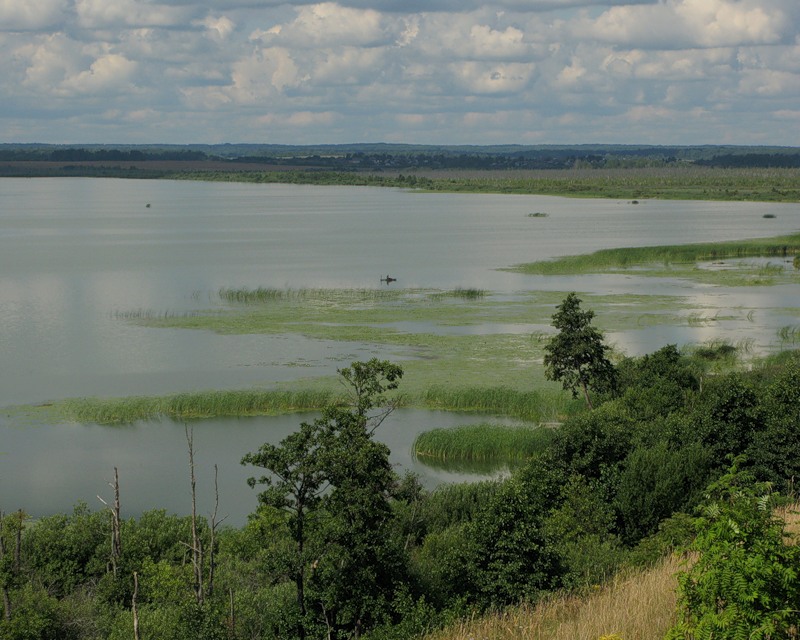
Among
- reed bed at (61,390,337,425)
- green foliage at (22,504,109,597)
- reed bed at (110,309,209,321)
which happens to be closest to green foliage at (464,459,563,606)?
green foliage at (22,504,109,597)

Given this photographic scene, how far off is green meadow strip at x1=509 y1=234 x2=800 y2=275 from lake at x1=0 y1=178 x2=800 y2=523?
10.1 ft

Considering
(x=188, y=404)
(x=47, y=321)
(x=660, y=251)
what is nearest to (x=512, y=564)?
(x=188, y=404)

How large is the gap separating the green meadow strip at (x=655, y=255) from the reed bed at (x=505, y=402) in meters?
30.3

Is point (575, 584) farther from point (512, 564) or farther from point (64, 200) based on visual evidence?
point (64, 200)

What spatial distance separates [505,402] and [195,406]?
28.9ft

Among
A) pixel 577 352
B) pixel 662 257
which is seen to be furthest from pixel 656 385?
pixel 662 257

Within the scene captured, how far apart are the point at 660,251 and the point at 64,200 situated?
111077 mm

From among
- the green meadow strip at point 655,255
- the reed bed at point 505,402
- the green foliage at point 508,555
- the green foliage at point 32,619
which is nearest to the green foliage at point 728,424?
the green foliage at point 508,555

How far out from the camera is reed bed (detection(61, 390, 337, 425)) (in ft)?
95.9

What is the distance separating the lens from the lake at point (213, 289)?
25.8 m

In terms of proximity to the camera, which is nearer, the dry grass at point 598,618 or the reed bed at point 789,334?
the dry grass at point 598,618

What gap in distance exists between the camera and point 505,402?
29453 millimetres

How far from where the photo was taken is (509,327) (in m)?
41.6

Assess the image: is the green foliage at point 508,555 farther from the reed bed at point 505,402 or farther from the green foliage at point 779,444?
the reed bed at point 505,402
